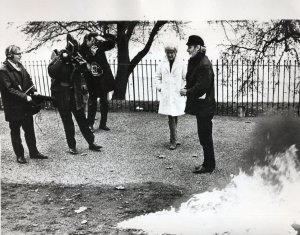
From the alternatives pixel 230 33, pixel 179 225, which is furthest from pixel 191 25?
pixel 179 225

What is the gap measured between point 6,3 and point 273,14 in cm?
224

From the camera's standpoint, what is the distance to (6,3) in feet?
15.1

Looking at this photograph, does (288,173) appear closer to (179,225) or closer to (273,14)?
(179,225)

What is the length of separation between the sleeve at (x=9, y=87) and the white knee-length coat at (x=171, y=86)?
125 centimetres

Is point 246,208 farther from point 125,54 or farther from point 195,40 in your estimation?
point 125,54

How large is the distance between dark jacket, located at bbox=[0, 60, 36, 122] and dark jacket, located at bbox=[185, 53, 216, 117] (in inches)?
56.1

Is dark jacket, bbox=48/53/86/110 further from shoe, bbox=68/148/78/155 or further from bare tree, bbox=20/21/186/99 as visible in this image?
shoe, bbox=68/148/78/155

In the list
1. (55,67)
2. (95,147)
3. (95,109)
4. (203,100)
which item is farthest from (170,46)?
(95,147)

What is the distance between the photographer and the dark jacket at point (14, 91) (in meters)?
4.79

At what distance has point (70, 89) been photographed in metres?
4.86

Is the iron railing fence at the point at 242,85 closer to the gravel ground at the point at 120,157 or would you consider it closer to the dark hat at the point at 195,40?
the gravel ground at the point at 120,157

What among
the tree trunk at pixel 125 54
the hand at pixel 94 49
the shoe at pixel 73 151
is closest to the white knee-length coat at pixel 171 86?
the tree trunk at pixel 125 54

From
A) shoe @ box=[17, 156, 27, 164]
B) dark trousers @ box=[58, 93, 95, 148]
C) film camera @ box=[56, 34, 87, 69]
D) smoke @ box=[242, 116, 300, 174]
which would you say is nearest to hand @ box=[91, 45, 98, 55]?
film camera @ box=[56, 34, 87, 69]

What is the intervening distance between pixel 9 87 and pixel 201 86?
1.70 metres
